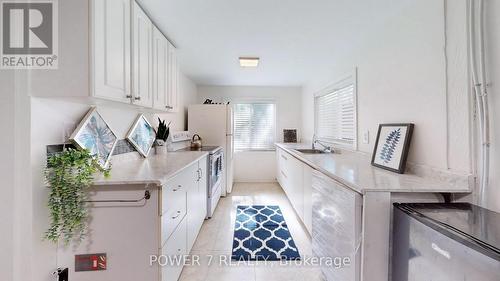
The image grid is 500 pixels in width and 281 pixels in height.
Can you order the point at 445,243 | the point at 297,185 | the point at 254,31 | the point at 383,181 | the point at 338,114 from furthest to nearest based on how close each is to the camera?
the point at 338,114
the point at 297,185
the point at 254,31
the point at 383,181
the point at 445,243

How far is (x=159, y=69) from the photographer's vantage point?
2193 mm

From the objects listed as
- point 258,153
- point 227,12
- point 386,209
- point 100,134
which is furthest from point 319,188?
point 258,153

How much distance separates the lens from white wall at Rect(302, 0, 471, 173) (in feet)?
4.21

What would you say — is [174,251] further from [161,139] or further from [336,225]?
[161,139]

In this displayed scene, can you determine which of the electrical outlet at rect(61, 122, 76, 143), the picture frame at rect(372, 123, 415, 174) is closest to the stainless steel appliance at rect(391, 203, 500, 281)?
the picture frame at rect(372, 123, 415, 174)

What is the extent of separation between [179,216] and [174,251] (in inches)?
9.8

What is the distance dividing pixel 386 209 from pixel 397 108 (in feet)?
3.32

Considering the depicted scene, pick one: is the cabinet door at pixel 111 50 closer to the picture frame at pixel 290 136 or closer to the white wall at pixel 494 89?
the white wall at pixel 494 89

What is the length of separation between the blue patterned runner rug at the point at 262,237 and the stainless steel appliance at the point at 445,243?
1162 mm

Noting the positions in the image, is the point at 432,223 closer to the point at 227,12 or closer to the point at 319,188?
the point at 319,188

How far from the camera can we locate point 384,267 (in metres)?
1.22

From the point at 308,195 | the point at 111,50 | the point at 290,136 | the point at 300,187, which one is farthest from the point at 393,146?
the point at 290,136

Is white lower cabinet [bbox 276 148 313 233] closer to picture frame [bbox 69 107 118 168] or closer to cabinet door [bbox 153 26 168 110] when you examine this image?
cabinet door [bbox 153 26 168 110]

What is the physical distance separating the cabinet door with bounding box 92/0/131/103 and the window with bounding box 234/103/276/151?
134 inches
